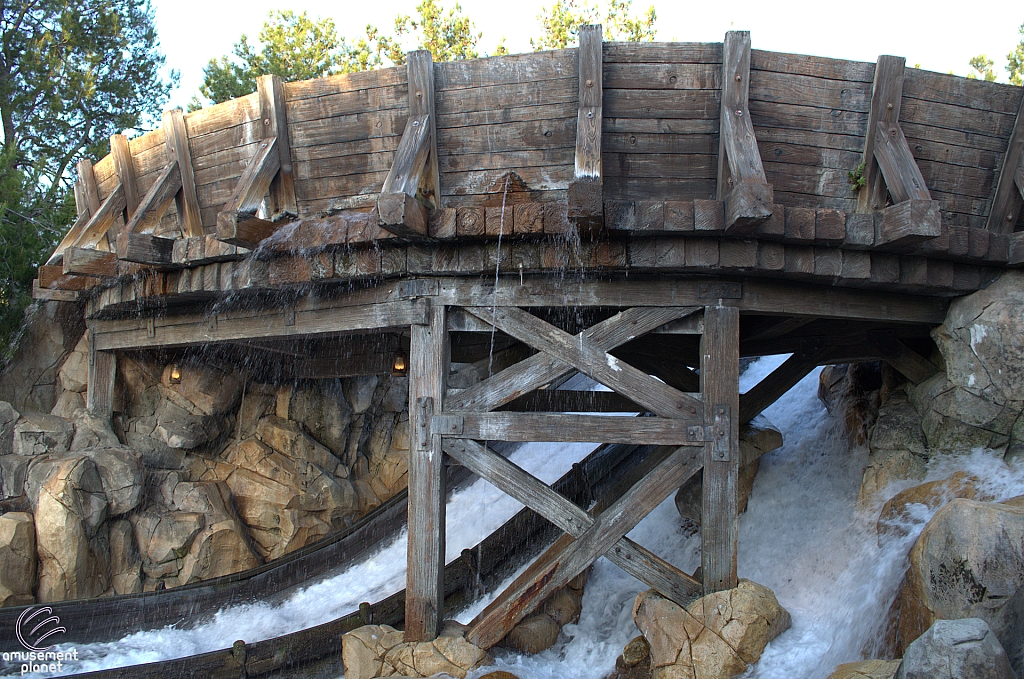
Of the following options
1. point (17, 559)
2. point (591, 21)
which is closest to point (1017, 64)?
point (591, 21)

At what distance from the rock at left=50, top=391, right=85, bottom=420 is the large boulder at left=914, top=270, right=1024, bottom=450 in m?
8.62

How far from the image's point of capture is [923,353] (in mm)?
6109

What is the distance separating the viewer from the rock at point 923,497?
15.8ft

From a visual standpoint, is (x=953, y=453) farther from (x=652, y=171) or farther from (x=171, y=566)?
(x=171, y=566)

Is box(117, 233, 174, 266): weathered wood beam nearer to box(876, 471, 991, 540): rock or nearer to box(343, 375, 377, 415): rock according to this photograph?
box(343, 375, 377, 415): rock

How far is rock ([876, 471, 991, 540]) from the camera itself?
15.8 ft

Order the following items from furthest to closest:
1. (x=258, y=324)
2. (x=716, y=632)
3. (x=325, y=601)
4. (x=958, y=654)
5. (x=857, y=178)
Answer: (x=325, y=601), (x=258, y=324), (x=857, y=178), (x=716, y=632), (x=958, y=654)

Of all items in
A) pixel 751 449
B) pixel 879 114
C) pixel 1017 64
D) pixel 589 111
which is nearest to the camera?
pixel 589 111

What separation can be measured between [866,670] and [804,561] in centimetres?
185

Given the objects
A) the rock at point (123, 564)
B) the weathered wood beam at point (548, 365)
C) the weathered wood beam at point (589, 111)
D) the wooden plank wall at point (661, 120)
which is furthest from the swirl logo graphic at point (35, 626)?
the wooden plank wall at point (661, 120)

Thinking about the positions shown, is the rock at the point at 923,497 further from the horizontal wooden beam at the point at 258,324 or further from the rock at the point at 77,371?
the rock at the point at 77,371

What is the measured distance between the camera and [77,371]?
7773mm

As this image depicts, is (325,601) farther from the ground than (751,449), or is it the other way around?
(751,449)

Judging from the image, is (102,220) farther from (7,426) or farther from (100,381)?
(7,426)
